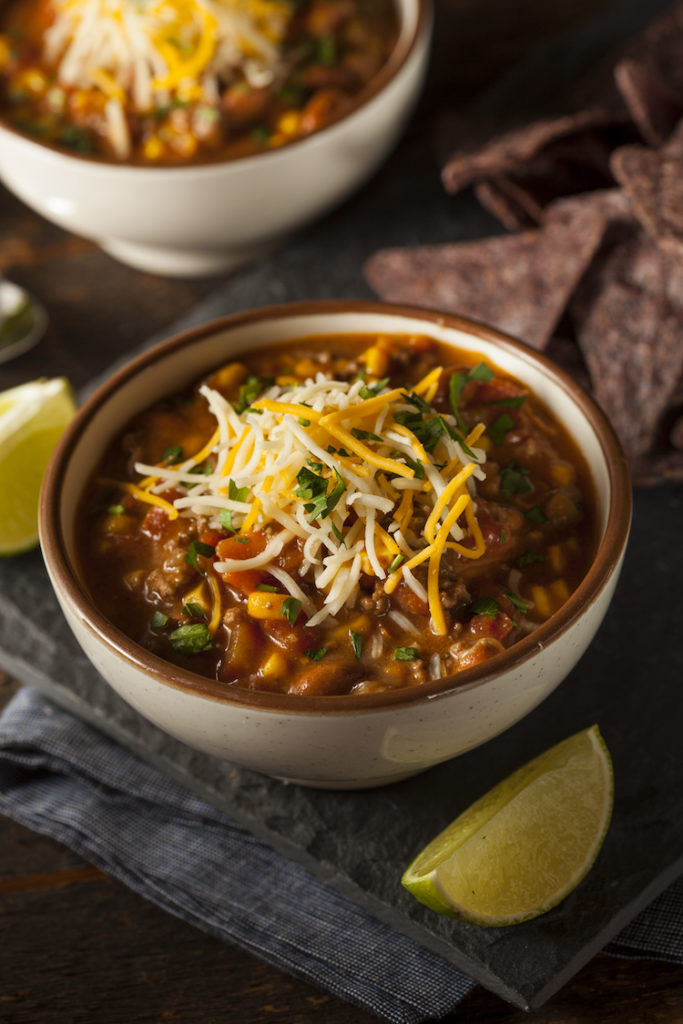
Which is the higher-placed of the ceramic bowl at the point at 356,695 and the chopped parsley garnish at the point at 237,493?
the chopped parsley garnish at the point at 237,493

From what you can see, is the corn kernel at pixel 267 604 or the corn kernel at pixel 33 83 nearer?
the corn kernel at pixel 267 604

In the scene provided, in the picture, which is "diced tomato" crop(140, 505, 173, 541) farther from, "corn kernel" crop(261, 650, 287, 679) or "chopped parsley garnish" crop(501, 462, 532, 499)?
"chopped parsley garnish" crop(501, 462, 532, 499)

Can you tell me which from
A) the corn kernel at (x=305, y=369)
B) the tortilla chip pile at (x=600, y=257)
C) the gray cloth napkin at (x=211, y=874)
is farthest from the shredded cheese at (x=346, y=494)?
the tortilla chip pile at (x=600, y=257)

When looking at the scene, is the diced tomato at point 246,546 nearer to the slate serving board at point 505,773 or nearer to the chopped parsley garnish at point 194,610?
the chopped parsley garnish at point 194,610

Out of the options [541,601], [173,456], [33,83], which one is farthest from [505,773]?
[33,83]

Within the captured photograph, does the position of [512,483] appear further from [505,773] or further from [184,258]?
[184,258]

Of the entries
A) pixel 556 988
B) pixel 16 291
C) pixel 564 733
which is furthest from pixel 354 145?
pixel 556 988

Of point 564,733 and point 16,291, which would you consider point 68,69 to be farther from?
point 564,733
